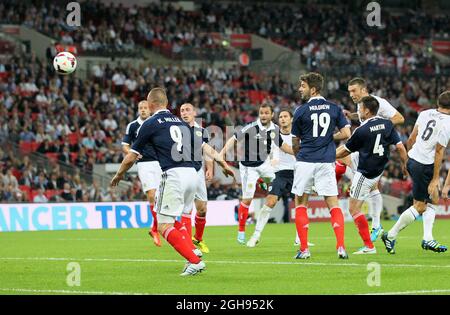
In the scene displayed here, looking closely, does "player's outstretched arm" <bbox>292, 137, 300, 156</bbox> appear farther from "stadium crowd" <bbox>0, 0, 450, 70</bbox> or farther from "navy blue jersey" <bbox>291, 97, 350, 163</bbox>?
"stadium crowd" <bbox>0, 0, 450, 70</bbox>

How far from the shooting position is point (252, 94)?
4288cm

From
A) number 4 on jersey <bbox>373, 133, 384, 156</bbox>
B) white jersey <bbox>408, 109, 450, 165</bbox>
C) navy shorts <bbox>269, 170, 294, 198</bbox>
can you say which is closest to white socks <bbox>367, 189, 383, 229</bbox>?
number 4 on jersey <bbox>373, 133, 384, 156</bbox>

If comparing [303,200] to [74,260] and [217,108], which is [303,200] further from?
[217,108]

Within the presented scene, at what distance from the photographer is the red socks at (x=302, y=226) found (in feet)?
48.1

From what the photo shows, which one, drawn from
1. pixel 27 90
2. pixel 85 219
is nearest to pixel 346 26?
pixel 27 90

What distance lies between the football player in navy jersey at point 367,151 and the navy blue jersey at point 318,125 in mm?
354

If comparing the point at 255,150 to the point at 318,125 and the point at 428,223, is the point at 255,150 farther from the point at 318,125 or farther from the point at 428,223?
the point at 318,125

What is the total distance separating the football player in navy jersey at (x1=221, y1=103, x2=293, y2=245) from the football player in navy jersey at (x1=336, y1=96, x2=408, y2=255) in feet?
12.5

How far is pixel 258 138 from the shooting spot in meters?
19.5

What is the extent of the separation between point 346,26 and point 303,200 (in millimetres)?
38469

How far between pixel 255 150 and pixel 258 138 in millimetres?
410

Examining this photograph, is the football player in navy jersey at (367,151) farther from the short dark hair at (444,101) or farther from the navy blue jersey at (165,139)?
the navy blue jersey at (165,139)

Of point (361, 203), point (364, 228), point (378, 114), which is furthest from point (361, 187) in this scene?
point (378, 114)

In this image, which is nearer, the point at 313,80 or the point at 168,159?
the point at 168,159
